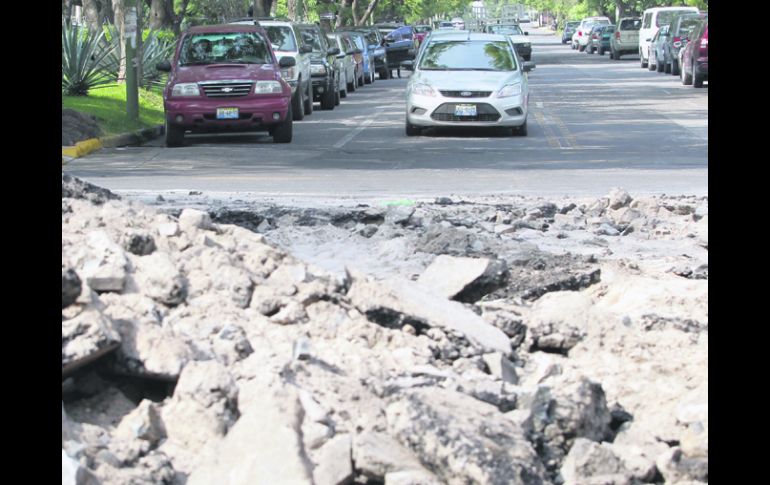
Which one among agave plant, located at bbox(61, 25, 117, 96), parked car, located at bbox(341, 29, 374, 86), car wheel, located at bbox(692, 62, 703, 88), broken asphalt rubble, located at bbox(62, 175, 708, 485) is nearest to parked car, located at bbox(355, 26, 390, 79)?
parked car, located at bbox(341, 29, 374, 86)

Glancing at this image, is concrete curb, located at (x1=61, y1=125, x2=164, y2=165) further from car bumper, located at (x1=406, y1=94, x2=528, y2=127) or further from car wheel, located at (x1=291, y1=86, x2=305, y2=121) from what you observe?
car bumper, located at (x1=406, y1=94, x2=528, y2=127)

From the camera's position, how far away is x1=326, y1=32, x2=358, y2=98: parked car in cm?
3438

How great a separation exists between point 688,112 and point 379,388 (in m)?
21.6

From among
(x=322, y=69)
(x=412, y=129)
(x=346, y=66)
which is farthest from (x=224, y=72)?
(x=346, y=66)

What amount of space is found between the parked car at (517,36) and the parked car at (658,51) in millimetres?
6605

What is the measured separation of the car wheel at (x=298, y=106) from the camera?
25344 millimetres

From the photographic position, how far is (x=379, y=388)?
19.4ft

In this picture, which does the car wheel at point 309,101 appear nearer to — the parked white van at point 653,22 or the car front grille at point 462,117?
the car front grille at point 462,117

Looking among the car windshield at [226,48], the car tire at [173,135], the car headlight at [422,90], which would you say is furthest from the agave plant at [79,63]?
the car headlight at [422,90]

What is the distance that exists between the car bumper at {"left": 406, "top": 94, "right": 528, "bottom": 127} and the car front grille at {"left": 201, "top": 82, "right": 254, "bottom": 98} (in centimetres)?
269

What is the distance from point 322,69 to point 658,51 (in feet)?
64.4
